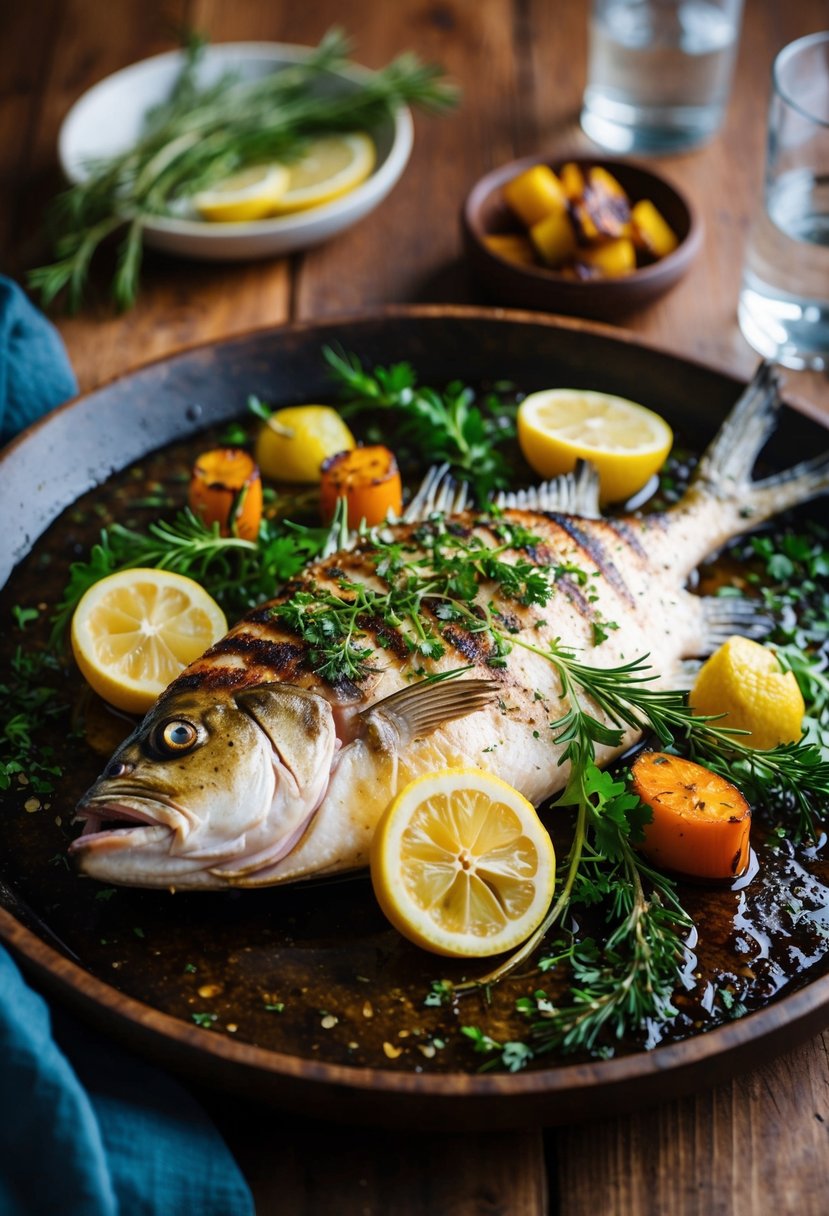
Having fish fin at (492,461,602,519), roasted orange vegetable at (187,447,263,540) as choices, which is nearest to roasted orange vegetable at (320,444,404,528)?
roasted orange vegetable at (187,447,263,540)

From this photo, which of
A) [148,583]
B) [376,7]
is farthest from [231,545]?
[376,7]

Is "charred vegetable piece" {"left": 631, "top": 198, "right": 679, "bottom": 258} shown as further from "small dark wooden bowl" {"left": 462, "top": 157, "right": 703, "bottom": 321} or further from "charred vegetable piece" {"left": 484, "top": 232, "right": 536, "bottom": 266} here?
"charred vegetable piece" {"left": 484, "top": 232, "right": 536, "bottom": 266}

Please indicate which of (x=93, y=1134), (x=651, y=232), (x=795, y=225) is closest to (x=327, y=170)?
(x=651, y=232)

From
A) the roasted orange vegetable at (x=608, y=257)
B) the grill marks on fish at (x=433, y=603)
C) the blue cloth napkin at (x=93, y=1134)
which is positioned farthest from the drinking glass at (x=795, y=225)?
the blue cloth napkin at (x=93, y=1134)

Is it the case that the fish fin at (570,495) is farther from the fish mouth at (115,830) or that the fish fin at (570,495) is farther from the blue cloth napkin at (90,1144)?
the blue cloth napkin at (90,1144)

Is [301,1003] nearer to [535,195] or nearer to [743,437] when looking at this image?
[743,437]
